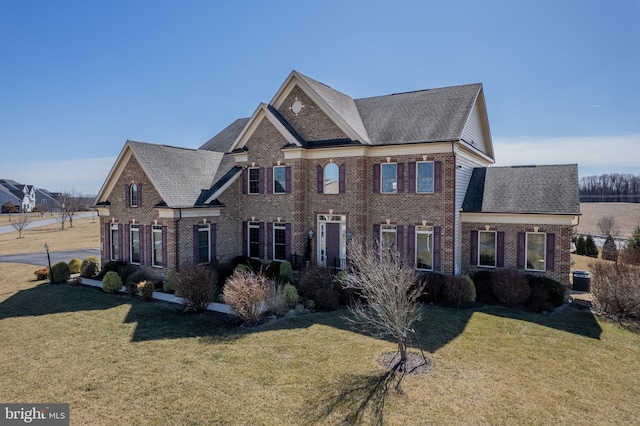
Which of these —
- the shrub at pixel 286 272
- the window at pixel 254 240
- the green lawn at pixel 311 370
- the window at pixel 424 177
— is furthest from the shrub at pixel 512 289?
the window at pixel 254 240

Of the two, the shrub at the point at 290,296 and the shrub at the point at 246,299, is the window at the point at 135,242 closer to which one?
the shrub at the point at 246,299

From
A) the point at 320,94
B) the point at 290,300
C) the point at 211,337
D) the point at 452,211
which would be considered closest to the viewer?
the point at 211,337

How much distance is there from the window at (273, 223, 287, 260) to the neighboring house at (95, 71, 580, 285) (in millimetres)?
78

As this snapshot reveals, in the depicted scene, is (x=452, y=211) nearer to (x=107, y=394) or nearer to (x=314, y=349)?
(x=314, y=349)

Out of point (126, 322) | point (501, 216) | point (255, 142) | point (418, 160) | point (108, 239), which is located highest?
point (255, 142)

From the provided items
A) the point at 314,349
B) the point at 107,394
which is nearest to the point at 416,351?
the point at 314,349

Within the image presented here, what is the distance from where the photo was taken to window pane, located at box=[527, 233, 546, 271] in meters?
17.3

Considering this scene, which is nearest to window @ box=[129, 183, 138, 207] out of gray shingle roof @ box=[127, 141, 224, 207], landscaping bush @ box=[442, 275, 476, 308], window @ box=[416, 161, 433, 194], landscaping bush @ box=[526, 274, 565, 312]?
gray shingle roof @ box=[127, 141, 224, 207]

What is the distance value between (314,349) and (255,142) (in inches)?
546

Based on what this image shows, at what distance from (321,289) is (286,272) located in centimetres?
440

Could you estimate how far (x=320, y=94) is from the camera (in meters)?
20.2

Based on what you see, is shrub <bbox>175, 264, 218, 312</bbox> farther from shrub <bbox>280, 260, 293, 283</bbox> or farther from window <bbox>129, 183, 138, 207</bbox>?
window <bbox>129, 183, 138, 207</bbox>

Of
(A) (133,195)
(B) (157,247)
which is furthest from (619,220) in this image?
(A) (133,195)

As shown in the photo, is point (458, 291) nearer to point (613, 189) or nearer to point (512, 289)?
point (512, 289)
